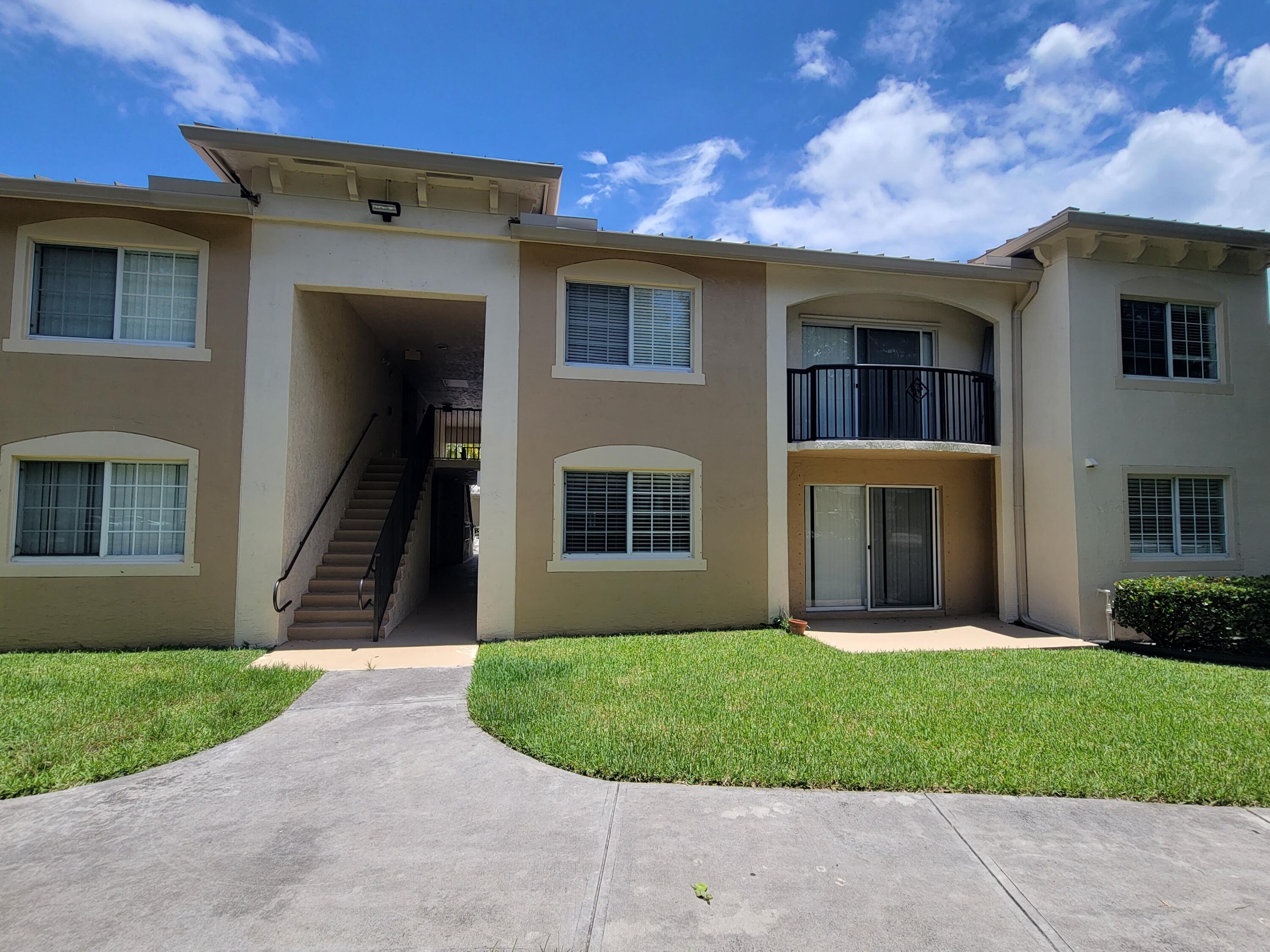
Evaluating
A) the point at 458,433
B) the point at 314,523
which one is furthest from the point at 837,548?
the point at 458,433

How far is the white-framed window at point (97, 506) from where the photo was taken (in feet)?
26.3

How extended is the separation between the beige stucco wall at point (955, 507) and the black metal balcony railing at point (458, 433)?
11.9 m

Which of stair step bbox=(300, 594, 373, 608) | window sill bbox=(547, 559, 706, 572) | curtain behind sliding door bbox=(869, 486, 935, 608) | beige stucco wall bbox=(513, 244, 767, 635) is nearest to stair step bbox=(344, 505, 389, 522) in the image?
stair step bbox=(300, 594, 373, 608)

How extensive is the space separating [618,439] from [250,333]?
526 cm

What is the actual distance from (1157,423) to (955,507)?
321 centimetres

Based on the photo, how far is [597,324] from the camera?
9.66 m

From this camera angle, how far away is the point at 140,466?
27.6 feet

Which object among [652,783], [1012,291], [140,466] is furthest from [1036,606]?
[140,466]

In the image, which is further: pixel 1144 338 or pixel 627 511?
pixel 1144 338

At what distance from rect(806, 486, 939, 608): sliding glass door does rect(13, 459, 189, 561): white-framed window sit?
9590 millimetres

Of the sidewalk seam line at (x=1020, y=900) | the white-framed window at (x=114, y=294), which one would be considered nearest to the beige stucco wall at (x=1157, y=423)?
the sidewalk seam line at (x=1020, y=900)

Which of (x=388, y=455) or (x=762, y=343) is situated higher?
(x=762, y=343)

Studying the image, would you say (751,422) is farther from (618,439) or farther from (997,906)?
(997,906)

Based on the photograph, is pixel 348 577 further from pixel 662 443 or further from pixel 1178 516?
pixel 1178 516
